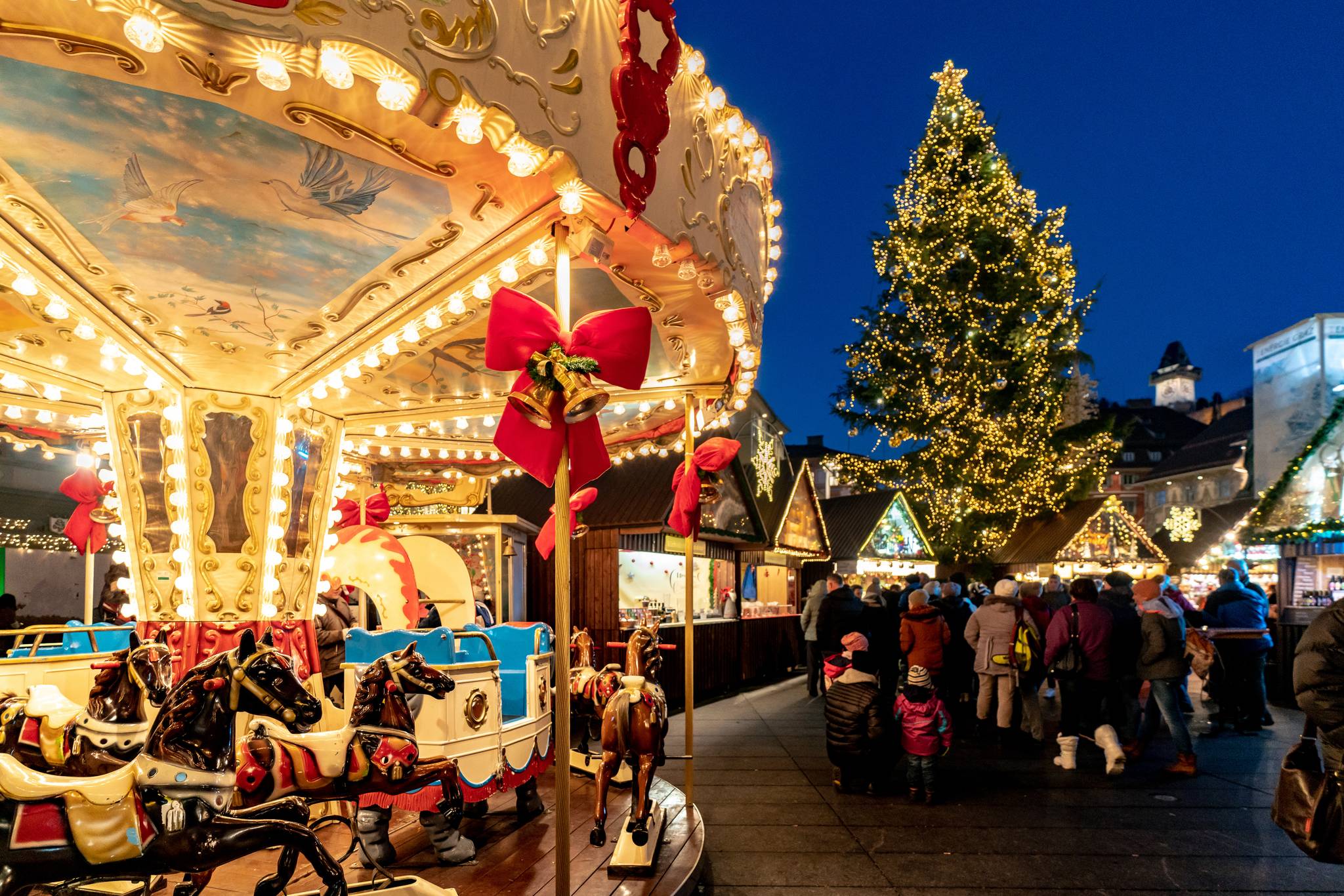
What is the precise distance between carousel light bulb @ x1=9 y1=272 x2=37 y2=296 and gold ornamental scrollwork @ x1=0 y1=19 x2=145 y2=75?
2.43 metres

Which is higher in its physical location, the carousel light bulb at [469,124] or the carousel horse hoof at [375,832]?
the carousel light bulb at [469,124]

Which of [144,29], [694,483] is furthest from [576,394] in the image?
[694,483]

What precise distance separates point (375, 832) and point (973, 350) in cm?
2300

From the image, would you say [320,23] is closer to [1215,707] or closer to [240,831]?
[240,831]

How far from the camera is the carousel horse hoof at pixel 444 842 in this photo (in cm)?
474

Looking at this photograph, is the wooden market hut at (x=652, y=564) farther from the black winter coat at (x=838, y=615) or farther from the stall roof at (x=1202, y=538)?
the stall roof at (x=1202, y=538)

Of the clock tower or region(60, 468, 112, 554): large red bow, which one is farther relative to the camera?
the clock tower

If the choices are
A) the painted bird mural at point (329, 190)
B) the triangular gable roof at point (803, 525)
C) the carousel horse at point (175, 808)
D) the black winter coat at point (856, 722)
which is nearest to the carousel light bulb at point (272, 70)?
the painted bird mural at point (329, 190)

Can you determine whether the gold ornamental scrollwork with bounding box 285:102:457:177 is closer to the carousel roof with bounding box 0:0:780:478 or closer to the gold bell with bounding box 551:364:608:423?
the carousel roof with bounding box 0:0:780:478

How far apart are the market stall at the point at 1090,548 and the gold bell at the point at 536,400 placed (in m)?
19.8

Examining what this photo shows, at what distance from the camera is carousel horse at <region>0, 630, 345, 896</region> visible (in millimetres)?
2791

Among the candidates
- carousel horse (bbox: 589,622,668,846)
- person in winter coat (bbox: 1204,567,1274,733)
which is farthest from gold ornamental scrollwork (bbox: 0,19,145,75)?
person in winter coat (bbox: 1204,567,1274,733)

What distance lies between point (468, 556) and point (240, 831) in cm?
848

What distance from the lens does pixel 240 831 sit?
119 inches
